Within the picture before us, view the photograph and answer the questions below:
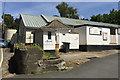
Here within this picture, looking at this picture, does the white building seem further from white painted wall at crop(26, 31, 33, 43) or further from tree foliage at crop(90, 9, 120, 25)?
tree foliage at crop(90, 9, 120, 25)

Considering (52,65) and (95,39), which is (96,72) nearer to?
(52,65)

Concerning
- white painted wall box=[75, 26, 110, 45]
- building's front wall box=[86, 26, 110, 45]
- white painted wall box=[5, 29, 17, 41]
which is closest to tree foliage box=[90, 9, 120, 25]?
building's front wall box=[86, 26, 110, 45]

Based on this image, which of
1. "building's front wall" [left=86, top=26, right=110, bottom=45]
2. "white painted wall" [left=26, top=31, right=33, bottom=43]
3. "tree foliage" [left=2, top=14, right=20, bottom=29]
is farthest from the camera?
"tree foliage" [left=2, top=14, right=20, bottom=29]

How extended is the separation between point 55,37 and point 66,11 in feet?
124

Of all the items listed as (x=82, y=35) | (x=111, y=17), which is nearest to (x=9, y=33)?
(x=82, y=35)

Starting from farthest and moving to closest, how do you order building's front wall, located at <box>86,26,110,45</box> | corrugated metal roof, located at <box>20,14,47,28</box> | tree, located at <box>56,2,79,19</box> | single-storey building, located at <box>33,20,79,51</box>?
tree, located at <box>56,2,79,19</box>, corrugated metal roof, located at <box>20,14,47,28</box>, building's front wall, located at <box>86,26,110,45</box>, single-storey building, located at <box>33,20,79,51</box>

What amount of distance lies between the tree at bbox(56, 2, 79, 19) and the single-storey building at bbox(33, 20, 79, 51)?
121 ft

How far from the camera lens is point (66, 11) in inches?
1993

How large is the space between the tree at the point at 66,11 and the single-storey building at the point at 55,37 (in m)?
36.7

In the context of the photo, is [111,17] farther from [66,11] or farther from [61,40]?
[61,40]

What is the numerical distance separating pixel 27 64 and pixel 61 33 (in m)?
9.27

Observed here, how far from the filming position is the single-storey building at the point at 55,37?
47.5ft

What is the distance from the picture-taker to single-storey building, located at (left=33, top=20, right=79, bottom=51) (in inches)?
570

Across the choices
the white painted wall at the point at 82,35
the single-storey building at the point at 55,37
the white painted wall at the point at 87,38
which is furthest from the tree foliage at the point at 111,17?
the single-storey building at the point at 55,37
